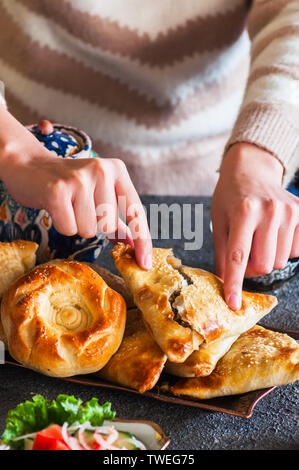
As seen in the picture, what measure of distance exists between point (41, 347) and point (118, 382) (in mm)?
164

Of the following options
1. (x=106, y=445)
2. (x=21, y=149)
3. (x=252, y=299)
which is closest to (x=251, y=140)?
(x=252, y=299)

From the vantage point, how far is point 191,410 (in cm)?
104

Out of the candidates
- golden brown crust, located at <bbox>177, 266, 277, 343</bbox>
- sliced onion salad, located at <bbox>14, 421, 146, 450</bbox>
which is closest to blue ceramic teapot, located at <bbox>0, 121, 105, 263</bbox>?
golden brown crust, located at <bbox>177, 266, 277, 343</bbox>

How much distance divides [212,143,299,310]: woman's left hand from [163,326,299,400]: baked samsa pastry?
0.11 m

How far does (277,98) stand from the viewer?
138 centimetres

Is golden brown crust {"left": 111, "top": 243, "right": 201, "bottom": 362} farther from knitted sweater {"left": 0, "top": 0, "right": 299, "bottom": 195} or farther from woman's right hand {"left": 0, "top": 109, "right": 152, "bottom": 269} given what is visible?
knitted sweater {"left": 0, "top": 0, "right": 299, "bottom": 195}

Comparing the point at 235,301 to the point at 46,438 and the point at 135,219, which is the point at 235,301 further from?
the point at 46,438

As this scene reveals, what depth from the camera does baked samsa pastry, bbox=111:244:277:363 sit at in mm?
1047

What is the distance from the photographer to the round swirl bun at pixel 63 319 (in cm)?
103

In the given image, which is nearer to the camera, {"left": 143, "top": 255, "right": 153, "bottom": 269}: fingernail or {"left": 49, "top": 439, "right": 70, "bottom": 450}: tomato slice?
{"left": 49, "top": 439, "right": 70, "bottom": 450}: tomato slice

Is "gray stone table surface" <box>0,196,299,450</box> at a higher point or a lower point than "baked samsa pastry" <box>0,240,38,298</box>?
lower

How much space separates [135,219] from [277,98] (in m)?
0.51

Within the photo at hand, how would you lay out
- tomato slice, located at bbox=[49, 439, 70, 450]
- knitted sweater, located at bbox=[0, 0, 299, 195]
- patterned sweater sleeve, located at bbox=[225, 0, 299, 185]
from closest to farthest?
tomato slice, located at bbox=[49, 439, 70, 450]
patterned sweater sleeve, located at bbox=[225, 0, 299, 185]
knitted sweater, located at bbox=[0, 0, 299, 195]
